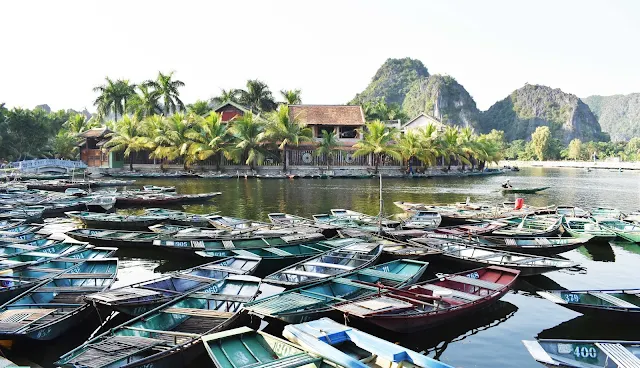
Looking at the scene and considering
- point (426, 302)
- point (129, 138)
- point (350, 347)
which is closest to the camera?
point (350, 347)

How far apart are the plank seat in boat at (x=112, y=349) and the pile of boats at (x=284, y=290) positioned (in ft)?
0.09

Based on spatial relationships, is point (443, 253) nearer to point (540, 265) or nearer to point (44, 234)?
point (540, 265)

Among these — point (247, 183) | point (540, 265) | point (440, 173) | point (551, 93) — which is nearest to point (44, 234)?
point (540, 265)

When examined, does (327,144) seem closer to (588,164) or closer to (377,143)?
(377,143)

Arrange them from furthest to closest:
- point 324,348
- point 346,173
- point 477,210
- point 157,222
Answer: point 346,173 → point 477,210 → point 157,222 → point 324,348

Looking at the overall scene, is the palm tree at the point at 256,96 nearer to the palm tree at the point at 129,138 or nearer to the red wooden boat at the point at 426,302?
the palm tree at the point at 129,138

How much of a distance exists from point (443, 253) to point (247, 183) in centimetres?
3458

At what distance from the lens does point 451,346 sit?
10.2m

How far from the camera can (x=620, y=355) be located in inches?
298

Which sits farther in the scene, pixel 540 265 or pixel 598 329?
pixel 540 265

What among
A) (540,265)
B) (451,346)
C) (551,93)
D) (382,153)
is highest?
(551,93)

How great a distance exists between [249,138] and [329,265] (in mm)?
43561

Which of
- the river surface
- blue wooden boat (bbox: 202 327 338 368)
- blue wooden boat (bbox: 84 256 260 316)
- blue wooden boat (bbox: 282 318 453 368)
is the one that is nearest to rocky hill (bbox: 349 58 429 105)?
the river surface

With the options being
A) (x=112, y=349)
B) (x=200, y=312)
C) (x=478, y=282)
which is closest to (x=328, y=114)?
(x=478, y=282)
